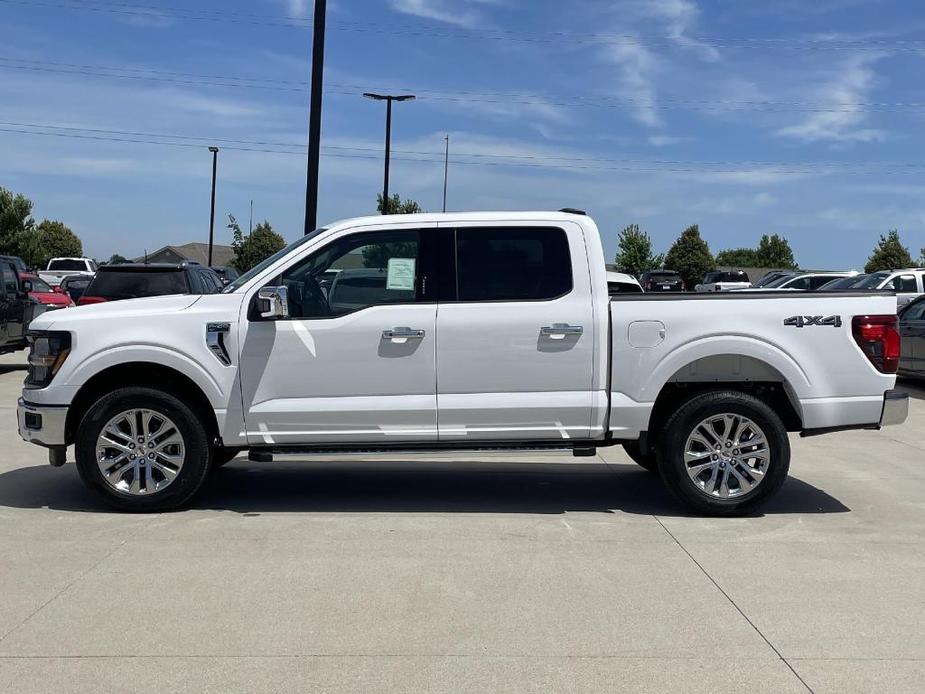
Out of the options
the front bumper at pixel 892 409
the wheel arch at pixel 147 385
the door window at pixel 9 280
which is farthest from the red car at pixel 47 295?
the front bumper at pixel 892 409

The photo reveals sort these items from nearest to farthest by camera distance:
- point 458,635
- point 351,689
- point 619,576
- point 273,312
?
1. point 351,689
2. point 458,635
3. point 619,576
4. point 273,312

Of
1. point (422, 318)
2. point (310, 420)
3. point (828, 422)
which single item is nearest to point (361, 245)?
point (422, 318)

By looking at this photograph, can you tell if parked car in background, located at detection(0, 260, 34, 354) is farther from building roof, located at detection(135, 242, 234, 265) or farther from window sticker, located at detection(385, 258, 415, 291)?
building roof, located at detection(135, 242, 234, 265)

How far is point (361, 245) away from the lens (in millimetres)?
7043

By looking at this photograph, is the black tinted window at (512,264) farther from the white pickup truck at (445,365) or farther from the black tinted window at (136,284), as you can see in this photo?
the black tinted window at (136,284)

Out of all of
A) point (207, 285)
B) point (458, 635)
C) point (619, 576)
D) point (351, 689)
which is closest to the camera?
point (351, 689)

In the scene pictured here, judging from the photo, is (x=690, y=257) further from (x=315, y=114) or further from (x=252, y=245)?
(x=315, y=114)

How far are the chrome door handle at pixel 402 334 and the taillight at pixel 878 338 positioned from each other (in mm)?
2994

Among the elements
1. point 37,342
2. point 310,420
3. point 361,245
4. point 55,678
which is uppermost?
point 361,245

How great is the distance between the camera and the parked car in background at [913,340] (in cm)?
1500

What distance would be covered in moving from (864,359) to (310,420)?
3.84m

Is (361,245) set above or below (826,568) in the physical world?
above

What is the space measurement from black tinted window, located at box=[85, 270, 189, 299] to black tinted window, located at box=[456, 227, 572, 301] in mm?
8691

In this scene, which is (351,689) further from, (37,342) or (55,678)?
(37,342)
